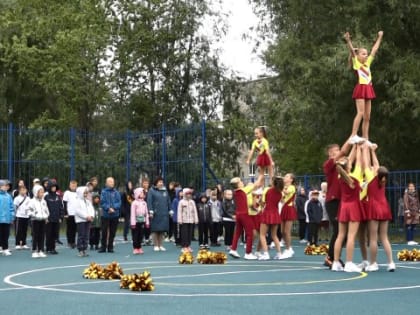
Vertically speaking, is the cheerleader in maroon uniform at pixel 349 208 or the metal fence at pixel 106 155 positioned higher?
the metal fence at pixel 106 155

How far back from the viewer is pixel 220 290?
1195 cm

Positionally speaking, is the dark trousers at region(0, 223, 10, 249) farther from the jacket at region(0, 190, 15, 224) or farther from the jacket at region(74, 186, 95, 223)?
the jacket at region(74, 186, 95, 223)

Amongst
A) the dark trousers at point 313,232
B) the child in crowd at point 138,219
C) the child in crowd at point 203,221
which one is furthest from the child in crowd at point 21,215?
the dark trousers at point 313,232

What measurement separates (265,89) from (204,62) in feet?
23.5

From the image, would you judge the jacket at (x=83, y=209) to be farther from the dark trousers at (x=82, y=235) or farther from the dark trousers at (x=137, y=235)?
the dark trousers at (x=137, y=235)

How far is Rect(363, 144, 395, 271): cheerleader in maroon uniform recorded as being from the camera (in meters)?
14.6

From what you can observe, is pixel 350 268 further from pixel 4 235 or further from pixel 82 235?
pixel 4 235

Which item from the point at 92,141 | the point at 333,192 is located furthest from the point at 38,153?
the point at 333,192

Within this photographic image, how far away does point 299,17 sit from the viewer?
3294cm

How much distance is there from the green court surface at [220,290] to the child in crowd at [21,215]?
412 cm

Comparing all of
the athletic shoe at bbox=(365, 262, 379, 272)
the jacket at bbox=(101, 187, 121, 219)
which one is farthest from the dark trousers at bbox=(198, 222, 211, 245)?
the athletic shoe at bbox=(365, 262, 379, 272)

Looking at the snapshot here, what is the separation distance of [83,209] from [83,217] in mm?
202

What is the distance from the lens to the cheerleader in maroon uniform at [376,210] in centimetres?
1461

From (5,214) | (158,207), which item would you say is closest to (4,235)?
(5,214)
